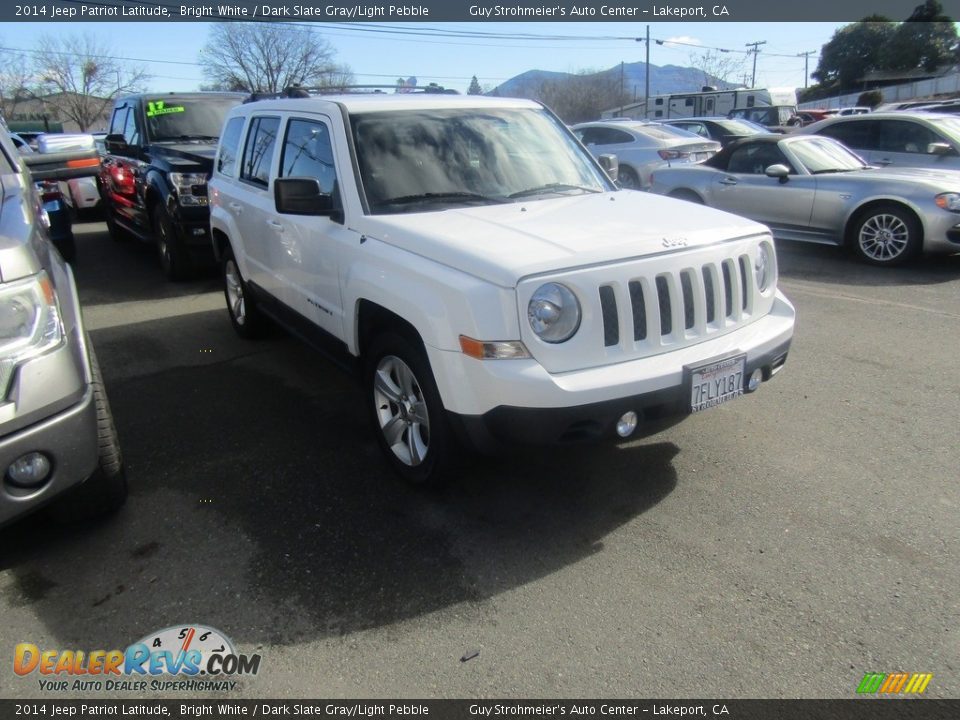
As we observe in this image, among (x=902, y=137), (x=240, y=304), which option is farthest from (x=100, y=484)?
(x=902, y=137)

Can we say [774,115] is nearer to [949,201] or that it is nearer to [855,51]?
[949,201]

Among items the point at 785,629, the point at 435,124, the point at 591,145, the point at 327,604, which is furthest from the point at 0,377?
the point at 591,145

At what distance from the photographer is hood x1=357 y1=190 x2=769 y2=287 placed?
2.96 metres

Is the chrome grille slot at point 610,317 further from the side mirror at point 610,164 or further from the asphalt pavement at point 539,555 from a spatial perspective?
Result: the side mirror at point 610,164

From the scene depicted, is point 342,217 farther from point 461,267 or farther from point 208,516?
point 208,516

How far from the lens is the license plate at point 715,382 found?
3080mm

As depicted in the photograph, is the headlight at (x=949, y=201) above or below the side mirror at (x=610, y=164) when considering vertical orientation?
below

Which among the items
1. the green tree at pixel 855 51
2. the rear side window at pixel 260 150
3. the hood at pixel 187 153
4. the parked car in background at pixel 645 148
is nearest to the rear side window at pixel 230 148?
the rear side window at pixel 260 150

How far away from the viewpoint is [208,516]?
11.3ft

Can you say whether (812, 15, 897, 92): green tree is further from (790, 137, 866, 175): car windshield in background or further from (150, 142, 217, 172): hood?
(150, 142, 217, 172): hood

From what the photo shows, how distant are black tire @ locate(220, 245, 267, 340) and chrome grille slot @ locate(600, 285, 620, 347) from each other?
3550 millimetres

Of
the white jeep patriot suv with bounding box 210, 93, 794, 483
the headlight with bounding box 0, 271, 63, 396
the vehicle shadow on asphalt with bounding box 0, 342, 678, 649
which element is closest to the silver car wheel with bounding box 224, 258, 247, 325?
the white jeep patriot suv with bounding box 210, 93, 794, 483

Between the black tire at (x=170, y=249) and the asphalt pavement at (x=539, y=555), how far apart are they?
370 cm

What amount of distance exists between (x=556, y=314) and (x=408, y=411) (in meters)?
1.02
